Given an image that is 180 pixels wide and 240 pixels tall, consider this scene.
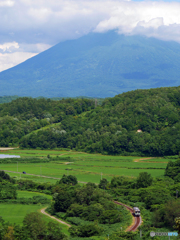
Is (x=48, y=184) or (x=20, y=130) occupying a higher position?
(x=20, y=130)

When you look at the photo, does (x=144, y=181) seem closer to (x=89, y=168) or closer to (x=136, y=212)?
(x=136, y=212)

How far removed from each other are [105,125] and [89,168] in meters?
47.7

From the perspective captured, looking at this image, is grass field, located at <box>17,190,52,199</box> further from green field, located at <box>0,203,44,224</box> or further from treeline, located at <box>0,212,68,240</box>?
treeline, located at <box>0,212,68,240</box>

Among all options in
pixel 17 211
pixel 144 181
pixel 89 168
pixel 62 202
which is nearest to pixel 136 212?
pixel 62 202

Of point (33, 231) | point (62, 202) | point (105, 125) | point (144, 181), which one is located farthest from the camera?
point (105, 125)

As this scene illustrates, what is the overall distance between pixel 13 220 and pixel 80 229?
9633mm

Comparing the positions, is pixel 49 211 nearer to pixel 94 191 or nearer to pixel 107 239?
pixel 94 191

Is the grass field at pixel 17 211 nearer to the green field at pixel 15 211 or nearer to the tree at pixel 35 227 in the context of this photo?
the green field at pixel 15 211

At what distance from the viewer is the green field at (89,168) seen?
247ft

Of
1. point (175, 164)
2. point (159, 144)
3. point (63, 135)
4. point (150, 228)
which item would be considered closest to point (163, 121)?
point (159, 144)

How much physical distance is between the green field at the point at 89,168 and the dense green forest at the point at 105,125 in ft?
36.0

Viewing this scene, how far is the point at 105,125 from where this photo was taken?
130375 mm

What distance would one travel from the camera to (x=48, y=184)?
65750 mm

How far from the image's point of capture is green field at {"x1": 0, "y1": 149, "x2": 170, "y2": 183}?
247 feet
